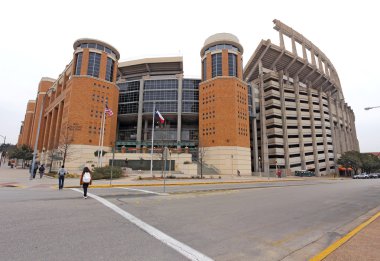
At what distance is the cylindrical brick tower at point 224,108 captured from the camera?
47.6 meters

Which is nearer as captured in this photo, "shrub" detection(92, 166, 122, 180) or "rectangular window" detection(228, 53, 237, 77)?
"shrub" detection(92, 166, 122, 180)

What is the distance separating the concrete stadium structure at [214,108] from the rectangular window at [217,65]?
0.27 meters

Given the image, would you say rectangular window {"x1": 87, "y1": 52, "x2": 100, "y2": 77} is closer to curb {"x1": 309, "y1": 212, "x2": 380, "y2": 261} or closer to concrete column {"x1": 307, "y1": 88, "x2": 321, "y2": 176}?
curb {"x1": 309, "y1": 212, "x2": 380, "y2": 261}

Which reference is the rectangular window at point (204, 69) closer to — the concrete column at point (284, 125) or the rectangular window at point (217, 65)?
the rectangular window at point (217, 65)

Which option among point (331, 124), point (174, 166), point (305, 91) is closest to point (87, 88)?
point (174, 166)

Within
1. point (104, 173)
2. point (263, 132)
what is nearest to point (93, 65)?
point (104, 173)

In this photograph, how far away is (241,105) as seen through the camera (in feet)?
170

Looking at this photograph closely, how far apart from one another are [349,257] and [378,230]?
260cm

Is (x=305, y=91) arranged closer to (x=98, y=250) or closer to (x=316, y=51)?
(x=316, y=51)

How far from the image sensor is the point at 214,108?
50.6 m

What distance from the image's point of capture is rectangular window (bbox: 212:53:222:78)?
172 feet

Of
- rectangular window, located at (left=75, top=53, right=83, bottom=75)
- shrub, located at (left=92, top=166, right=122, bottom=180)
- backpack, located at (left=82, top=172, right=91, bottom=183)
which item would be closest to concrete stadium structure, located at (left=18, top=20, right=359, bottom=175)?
rectangular window, located at (left=75, top=53, right=83, bottom=75)

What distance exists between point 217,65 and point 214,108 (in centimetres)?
1142

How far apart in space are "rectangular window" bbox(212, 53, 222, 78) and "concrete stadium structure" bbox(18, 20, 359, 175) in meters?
0.27
